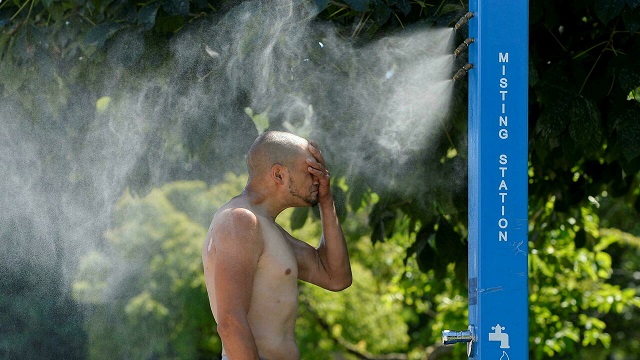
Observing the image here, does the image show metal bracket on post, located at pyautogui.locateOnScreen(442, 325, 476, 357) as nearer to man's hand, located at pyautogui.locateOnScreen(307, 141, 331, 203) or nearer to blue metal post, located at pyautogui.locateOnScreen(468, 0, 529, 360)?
blue metal post, located at pyautogui.locateOnScreen(468, 0, 529, 360)

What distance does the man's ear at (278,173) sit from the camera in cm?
310

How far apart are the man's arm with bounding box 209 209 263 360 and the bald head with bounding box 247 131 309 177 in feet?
0.62

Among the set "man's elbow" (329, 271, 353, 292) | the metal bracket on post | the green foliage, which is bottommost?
the green foliage

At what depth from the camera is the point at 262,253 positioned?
302 cm

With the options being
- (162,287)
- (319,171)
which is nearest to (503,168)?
(319,171)

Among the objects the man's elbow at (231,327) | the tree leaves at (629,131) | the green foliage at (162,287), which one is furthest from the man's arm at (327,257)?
the green foliage at (162,287)

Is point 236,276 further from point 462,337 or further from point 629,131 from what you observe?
point 629,131

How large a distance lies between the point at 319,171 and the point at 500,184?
598mm

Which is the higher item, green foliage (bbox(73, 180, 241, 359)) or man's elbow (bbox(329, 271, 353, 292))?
man's elbow (bbox(329, 271, 353, 292))

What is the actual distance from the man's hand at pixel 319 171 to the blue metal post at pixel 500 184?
509mm

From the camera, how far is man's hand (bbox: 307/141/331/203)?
122 inches

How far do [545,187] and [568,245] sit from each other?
141 cm

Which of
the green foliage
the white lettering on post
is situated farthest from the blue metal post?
the green foliage

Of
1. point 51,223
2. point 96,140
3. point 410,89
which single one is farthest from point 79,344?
point 410,89
